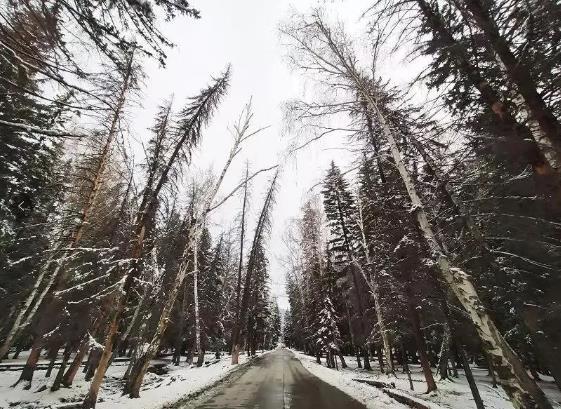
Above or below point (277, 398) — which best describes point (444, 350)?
above

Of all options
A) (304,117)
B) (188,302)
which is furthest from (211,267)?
(304,117)

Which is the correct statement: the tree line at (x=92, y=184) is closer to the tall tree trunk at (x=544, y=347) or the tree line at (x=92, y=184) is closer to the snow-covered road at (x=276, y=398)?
the snow-covered road at (x=276, y=398)

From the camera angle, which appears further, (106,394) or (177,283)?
(106,394)

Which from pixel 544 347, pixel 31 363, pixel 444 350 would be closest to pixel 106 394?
pixel 31 363

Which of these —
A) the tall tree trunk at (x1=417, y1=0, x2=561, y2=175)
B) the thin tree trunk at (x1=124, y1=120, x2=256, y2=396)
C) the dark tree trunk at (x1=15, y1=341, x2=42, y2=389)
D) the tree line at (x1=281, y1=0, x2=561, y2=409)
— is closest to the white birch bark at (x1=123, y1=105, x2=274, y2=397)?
the thin tree trunk at (x1=124, y1=120, x2=256, y2=396)

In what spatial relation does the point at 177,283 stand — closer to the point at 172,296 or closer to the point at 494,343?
the point at 172,296

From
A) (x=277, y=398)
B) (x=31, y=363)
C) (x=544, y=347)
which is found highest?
(x=31, y=363)

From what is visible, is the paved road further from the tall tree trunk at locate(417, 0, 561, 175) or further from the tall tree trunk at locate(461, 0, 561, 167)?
the tall tree trunk at locate(461, 0, 561, 167)

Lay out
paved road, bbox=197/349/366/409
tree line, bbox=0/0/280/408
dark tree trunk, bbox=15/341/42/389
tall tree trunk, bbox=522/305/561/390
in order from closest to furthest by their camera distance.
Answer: tree line, bbox=0/0/280/408, paved road, bbox=197/349/366/409, tall tree trunk, bbox=522/305/561/390, dark tree trunk, bbox=15/341/42/389

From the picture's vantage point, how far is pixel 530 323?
34.3 ft

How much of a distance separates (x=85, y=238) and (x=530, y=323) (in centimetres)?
2015

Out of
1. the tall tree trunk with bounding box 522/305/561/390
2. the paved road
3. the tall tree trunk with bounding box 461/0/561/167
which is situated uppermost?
the tall tree trunk with bounding box 461/0/561/167

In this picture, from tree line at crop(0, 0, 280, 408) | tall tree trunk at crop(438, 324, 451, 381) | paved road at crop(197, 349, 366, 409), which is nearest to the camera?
tree line at crop(0, 0, 280, 408)

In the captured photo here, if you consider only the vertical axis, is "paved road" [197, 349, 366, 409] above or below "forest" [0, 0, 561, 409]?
below
